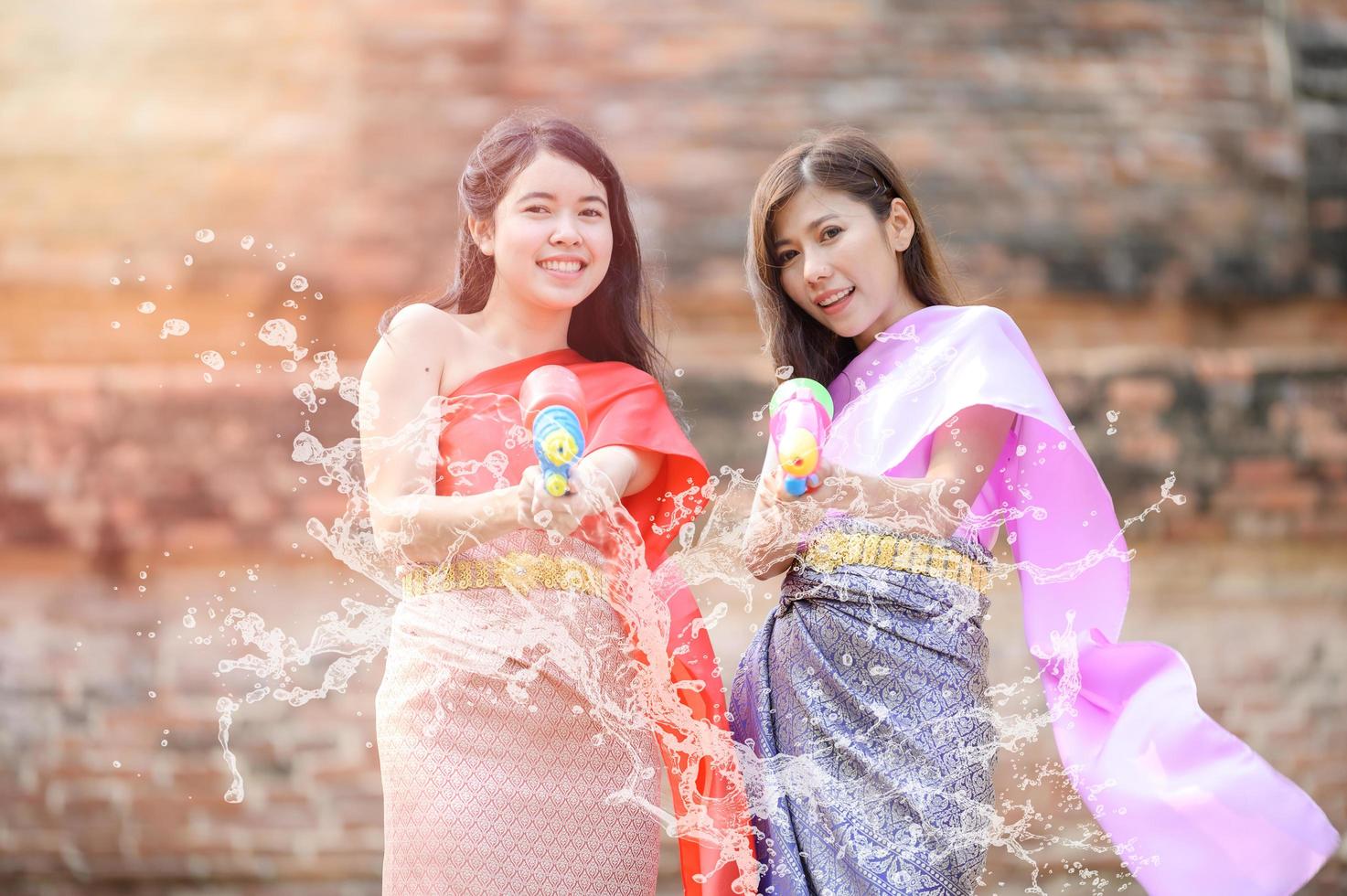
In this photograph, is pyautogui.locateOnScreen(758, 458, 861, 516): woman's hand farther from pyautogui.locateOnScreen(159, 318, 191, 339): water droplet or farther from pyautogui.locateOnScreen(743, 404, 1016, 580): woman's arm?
pyautogui.locateOnScreen(159, 318, 191, 339): water droplet

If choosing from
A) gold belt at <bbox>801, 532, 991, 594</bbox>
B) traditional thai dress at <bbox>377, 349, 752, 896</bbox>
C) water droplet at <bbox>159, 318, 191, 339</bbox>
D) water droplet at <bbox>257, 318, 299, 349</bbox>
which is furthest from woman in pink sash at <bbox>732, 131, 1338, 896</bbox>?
water droplet at <bbox>159, 318, 191, 339</bbox>

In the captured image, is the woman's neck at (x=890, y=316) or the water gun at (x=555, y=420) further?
the woman's neck at (x=890, y=316)

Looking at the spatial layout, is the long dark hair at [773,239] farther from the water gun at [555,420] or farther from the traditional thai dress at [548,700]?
the water gun at [555,420]

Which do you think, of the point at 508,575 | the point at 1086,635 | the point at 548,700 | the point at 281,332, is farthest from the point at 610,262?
the point at 281,332

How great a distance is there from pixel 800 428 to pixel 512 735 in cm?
65

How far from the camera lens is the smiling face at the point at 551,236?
228 cm

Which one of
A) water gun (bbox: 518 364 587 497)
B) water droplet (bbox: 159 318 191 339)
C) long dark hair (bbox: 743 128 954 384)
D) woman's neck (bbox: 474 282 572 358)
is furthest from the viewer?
water droplet (bbox: 159 318 191 339)

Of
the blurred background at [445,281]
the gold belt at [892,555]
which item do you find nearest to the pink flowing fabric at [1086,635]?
the gold belt at [892,555]

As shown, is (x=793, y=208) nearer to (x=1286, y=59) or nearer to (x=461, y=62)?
(x=461, y=62)

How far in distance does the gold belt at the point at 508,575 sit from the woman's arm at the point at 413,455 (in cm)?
3

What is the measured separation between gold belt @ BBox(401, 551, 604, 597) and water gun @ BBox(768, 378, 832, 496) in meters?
0.37

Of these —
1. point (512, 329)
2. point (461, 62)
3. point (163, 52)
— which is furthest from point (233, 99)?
point (512, 329)

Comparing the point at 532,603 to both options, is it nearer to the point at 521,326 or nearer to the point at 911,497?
the point at 521,326

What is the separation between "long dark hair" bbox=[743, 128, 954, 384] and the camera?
8.05ft
